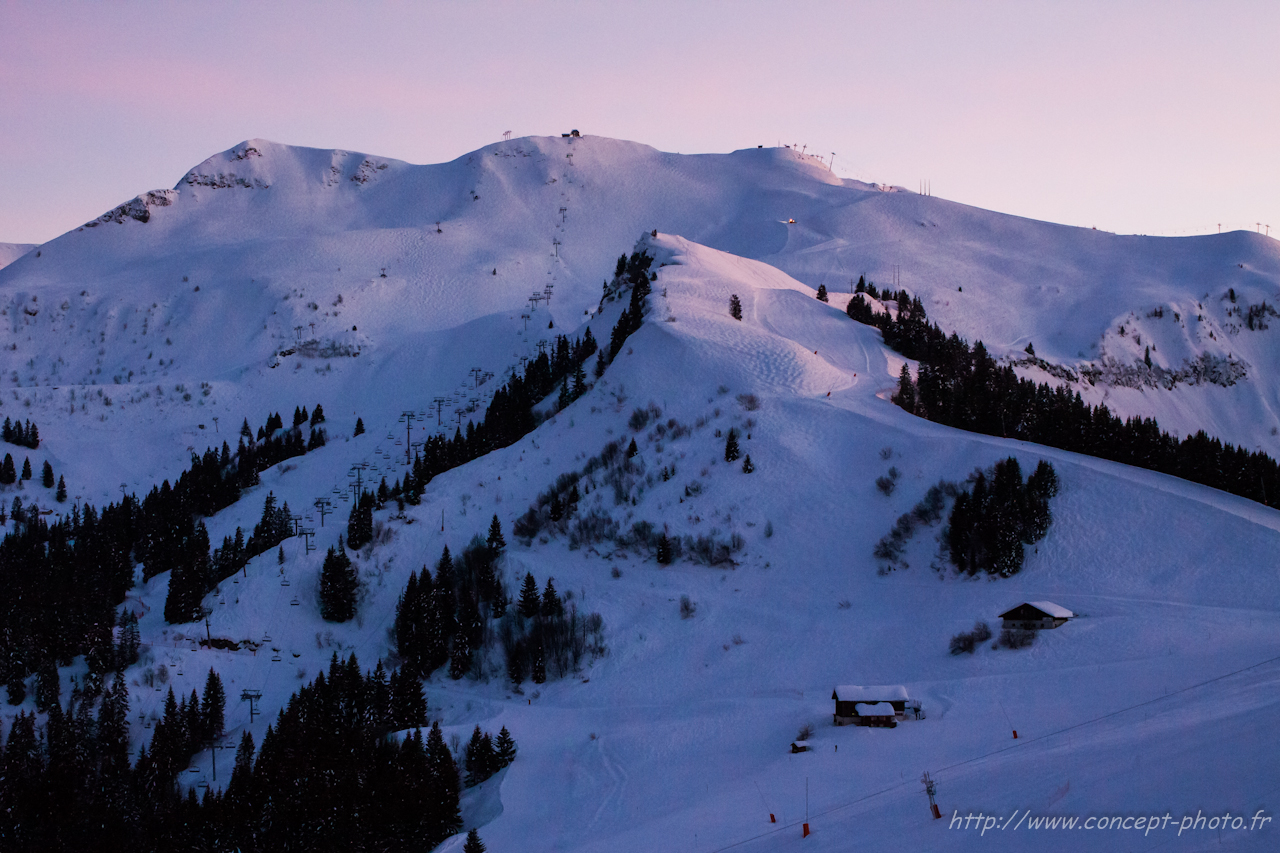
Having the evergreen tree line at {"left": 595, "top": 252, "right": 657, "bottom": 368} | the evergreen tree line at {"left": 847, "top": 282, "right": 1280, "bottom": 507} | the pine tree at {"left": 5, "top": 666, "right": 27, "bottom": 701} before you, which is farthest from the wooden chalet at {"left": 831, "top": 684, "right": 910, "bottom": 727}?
the evergreen tree line at {"left": 595, "top": 252, "right": 657, "bottom": 368}

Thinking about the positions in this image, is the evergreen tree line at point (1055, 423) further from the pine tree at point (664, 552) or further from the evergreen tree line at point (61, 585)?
the evergreen tree line at point (61, 585)

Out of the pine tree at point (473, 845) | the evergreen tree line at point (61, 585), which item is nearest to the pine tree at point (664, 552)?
the pine tree at point (473, 845)

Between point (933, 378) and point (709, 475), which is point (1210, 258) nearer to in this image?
point (933, 378)

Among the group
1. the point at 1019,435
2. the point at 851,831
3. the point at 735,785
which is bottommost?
the point at 735,785

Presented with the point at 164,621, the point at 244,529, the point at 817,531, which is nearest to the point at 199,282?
the point at 244,529

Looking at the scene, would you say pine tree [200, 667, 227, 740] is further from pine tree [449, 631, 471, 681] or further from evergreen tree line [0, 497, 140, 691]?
pine tree [449, 631, 471, 681]

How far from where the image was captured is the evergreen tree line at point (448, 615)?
72000 millimetres

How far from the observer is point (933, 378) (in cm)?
9544

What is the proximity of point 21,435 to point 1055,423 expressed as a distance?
112812 millimetres

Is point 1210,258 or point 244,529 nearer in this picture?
point 244,529

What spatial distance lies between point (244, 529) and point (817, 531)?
173 ft

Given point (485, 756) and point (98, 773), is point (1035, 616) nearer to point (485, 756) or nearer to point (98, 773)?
point (485, 756)

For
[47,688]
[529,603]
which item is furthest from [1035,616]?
[47,688]

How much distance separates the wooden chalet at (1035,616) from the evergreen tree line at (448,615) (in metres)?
34.5
